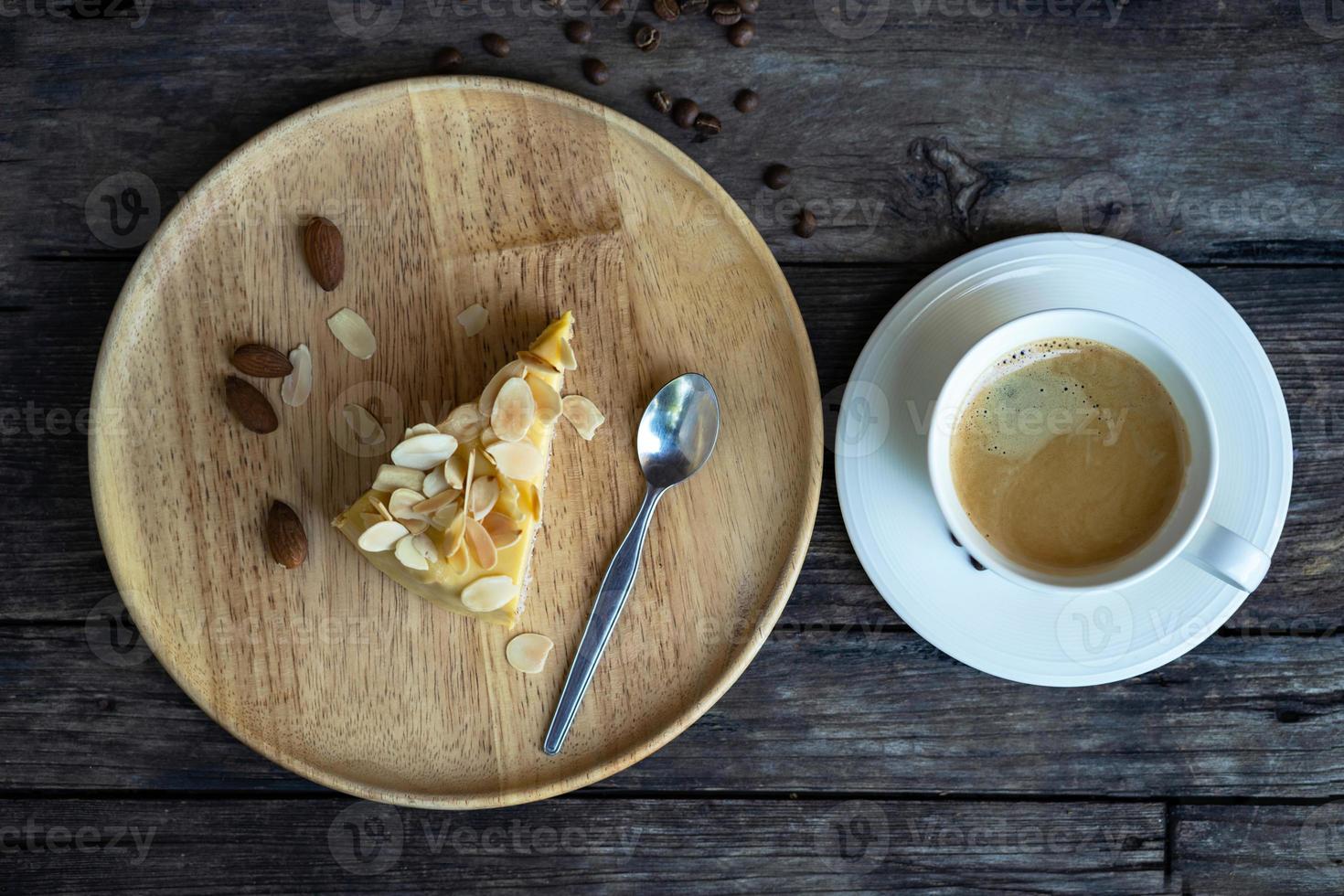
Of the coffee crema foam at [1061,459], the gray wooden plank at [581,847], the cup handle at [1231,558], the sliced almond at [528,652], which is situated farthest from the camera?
the gray wooden plank at [581,847]

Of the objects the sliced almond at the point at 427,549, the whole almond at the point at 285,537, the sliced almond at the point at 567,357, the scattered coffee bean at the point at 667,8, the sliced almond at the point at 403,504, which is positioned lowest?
the whole almond at the point at 285,537

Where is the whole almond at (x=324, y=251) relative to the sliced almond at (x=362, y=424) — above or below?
above

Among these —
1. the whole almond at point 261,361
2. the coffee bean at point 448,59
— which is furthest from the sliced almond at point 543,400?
the coffee bean at point 448,59

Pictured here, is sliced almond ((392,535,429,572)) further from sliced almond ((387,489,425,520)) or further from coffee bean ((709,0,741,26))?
coffee bean ((709,0,741,26))

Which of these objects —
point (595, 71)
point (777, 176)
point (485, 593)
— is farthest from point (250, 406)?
point (777, 176)

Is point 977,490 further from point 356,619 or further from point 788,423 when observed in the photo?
point 356,619

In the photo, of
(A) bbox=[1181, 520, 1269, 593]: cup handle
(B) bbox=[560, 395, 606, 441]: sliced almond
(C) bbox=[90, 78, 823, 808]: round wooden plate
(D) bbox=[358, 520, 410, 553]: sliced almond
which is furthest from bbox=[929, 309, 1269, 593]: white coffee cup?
(D) bbox=[358, 520, 410, 553]: sliced almond

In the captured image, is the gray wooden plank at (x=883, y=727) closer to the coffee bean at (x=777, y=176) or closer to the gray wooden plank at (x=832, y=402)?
the gray wooden plank at (x=832, y=402)
